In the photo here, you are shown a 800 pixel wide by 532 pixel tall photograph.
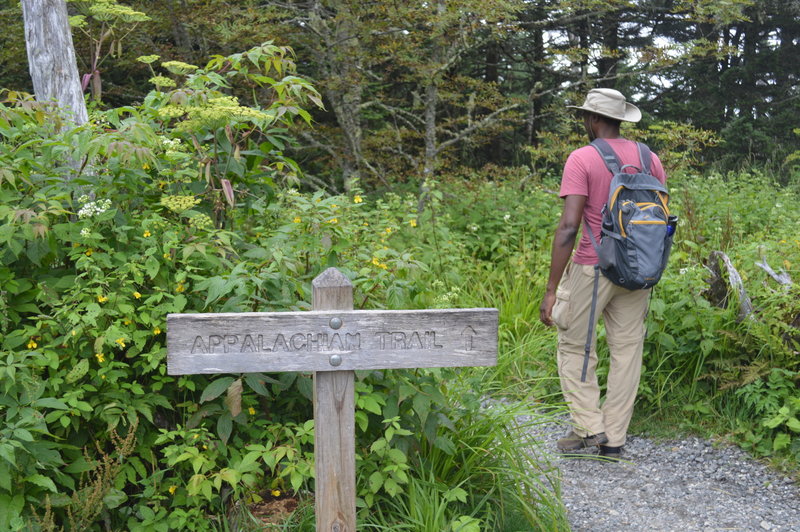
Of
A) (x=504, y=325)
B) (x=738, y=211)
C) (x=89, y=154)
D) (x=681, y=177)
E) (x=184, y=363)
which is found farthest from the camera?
(x=681, y=177)

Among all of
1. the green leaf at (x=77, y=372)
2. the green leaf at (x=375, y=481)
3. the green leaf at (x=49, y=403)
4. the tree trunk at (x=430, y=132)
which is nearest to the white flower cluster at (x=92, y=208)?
the green leaf at (x=77, y=372)

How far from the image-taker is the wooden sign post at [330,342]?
2.45 meters

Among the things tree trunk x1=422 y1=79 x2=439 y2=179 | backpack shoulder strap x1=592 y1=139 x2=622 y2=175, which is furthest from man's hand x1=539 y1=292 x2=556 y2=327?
tree trunk x1=422 y1=79 x2=439 y2=179

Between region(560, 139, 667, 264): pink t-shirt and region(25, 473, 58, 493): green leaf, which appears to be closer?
region(25, 473, 58, 493): green leaf

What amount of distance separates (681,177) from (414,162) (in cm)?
318

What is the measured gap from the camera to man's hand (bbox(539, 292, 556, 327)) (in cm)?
435

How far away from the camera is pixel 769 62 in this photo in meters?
15.2

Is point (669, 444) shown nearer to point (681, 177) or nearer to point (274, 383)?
point (274, 383)

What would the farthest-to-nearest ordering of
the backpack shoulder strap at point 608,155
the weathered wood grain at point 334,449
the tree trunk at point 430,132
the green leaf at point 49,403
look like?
1. the tree trunk at point 430,132
2. the backpack shoulder strap at point 608,155
3. the green leaf at point 49,403
4. the weathered wood grain at point 334,449

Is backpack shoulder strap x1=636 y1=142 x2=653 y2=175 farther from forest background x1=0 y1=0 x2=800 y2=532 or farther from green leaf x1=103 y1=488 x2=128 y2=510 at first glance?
green leaf x1=103 y1=488 x2=128 y2=510

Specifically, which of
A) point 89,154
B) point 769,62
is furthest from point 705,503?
point 769,62

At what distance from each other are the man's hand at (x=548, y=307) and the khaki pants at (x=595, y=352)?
30 mm

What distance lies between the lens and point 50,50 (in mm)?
4094

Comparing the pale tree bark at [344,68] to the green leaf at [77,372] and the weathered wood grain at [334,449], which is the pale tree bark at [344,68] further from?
the weathered wood grain at [334,449]
